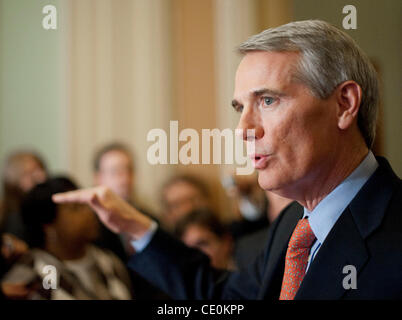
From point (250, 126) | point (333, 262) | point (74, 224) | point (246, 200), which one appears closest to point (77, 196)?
point (250, 126)

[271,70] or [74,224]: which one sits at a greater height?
[271,70]

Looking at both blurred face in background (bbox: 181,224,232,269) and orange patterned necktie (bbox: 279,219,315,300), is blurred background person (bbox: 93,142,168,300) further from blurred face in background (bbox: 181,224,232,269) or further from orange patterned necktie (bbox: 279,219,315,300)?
orange patterned necktie (bbox: 279,219,315,300)

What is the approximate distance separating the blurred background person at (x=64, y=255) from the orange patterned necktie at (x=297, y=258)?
727 millimetres

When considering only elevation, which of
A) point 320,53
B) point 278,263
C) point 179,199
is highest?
point 320,53

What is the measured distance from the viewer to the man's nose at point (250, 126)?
2.53ft

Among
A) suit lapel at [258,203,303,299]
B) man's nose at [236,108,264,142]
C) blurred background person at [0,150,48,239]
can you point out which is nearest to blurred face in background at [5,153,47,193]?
blurred background person at [0,150,48,239]

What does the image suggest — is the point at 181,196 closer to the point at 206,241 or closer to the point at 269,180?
the point at 206,241

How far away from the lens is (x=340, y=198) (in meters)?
0.79

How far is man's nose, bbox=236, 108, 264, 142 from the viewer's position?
772mm

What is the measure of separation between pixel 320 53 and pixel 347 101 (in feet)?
0.26

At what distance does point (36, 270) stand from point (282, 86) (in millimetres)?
896

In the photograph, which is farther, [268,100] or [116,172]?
[116,172]

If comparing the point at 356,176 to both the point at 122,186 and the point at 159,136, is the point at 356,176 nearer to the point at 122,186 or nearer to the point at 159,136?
the point at 159,136
